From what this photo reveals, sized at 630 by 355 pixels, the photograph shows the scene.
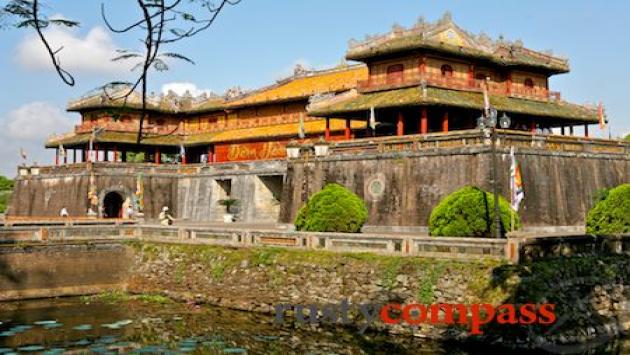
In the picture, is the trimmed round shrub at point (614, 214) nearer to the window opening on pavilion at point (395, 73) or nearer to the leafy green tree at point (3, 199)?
the window opening on pavilion at point (395, 73)

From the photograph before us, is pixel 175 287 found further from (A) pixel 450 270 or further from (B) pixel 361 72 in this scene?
(B) pixel 361 72

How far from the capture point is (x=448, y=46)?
3194 centimetres

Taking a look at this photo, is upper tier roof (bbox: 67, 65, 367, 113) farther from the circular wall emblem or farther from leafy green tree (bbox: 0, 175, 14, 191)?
leafy green tree (bbox: 0, 175, 14, 191)

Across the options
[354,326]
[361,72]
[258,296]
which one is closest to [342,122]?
[361,72]

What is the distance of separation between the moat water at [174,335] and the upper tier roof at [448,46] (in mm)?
16011

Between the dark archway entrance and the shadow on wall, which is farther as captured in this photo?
the dark archway entrance

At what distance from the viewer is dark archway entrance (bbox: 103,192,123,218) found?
4278cm

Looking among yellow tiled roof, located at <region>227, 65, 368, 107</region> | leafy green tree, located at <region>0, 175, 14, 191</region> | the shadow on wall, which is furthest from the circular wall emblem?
leafy green tree, located at <region>0, 175, 14, 191</region>

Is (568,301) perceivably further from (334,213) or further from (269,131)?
(269,131)

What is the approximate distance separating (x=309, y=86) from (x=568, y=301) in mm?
29917

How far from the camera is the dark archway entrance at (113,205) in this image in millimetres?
42781

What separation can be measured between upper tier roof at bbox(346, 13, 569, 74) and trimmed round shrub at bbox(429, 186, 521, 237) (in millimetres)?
12882

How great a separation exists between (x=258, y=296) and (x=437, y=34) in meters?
16.9

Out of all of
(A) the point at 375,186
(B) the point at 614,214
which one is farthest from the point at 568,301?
(A) the point at 375,186
